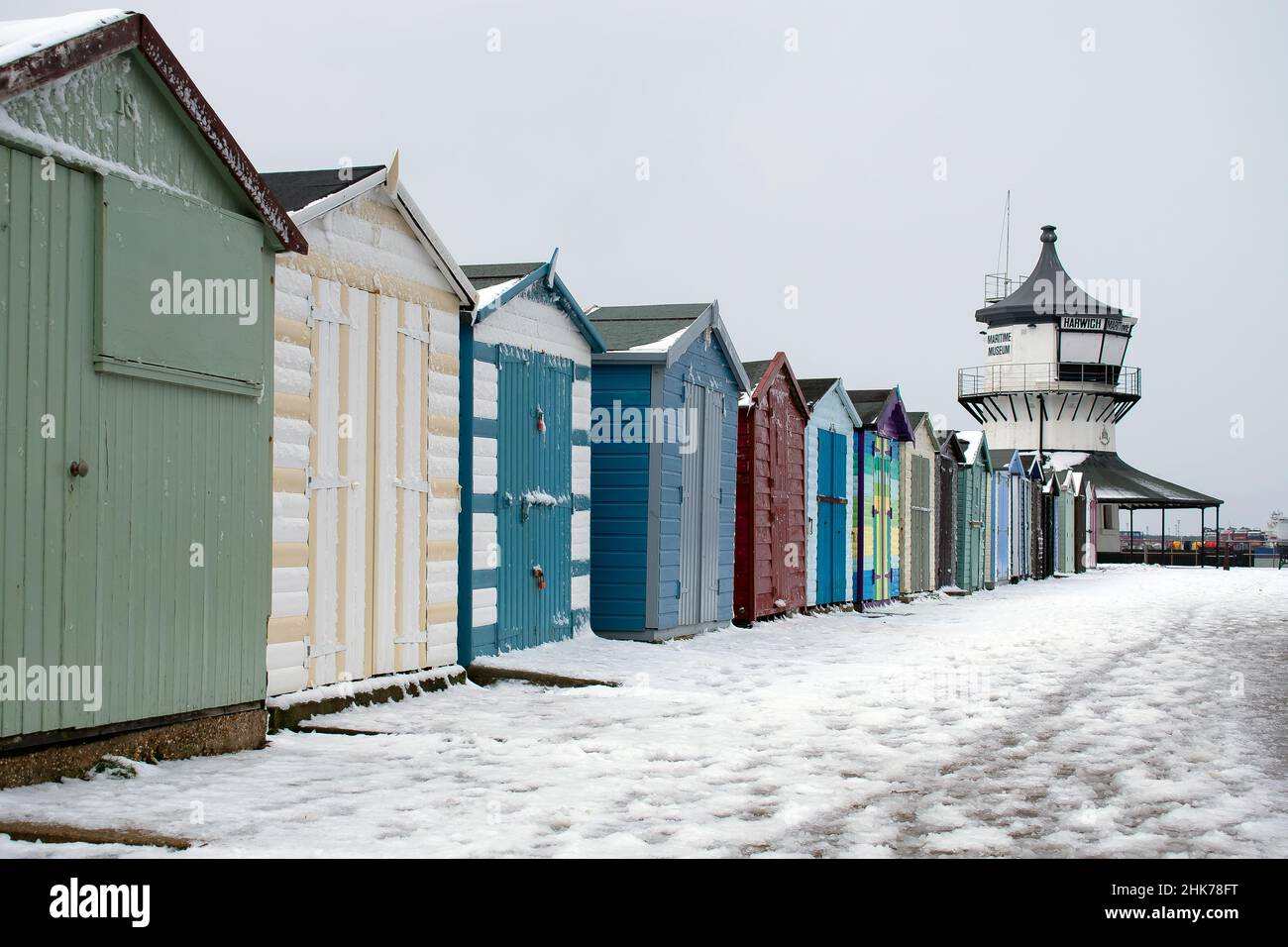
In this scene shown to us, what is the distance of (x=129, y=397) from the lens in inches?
231

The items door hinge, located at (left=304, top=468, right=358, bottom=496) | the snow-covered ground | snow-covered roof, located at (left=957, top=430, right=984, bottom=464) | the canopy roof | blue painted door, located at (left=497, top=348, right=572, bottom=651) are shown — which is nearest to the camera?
the snow-covered ground

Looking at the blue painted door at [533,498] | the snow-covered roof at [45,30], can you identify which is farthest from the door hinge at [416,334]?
the snow-covered roof at [45,30]

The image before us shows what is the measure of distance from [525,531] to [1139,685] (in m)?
4.98

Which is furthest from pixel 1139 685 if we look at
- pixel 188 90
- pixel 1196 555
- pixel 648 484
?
pixel 1196 555

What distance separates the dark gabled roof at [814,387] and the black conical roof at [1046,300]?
3695cm

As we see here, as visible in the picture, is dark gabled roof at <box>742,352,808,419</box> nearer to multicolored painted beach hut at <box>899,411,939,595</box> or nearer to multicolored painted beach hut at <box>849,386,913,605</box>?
multicolored painted beach hut at <box>849,386,913,605</box>

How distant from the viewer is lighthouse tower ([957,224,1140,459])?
174 feet

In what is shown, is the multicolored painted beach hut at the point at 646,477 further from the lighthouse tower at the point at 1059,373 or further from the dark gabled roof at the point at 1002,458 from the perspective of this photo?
the lighthouse tower at the point at 1059,373

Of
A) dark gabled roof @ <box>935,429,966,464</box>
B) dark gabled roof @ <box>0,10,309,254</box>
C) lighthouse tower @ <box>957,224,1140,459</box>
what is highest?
lighthouse tower @ <box>957,224,1140,459</box>

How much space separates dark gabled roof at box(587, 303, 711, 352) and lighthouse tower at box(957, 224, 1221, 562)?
40.6 metres

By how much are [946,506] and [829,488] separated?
7868 mm

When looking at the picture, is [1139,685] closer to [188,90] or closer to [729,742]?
[729,742]

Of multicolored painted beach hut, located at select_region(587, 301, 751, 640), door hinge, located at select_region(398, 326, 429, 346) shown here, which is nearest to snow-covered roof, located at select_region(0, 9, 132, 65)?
door hinge, located at select_region(398, 326, 429, 346)

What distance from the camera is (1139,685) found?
10.1 metres
